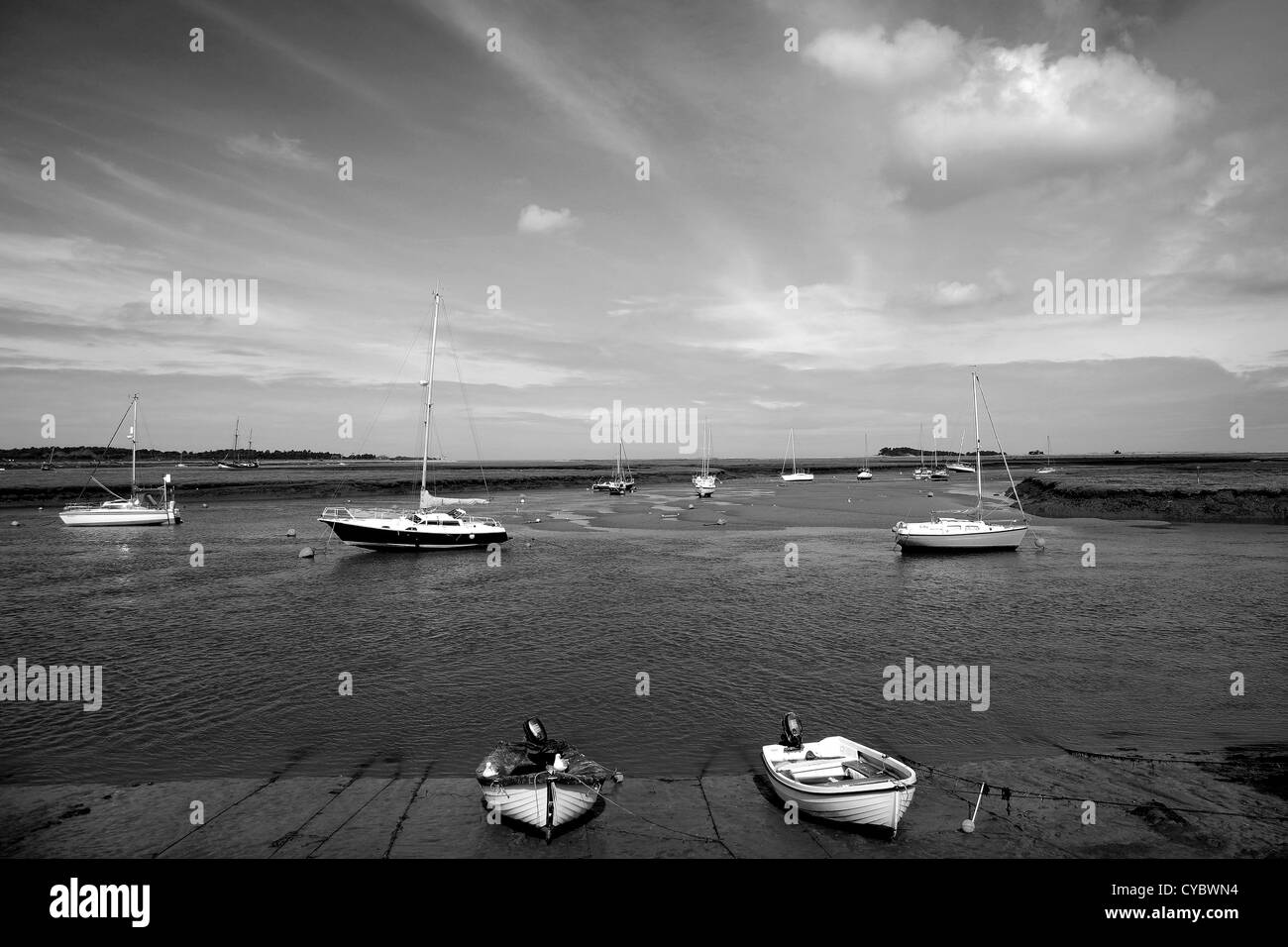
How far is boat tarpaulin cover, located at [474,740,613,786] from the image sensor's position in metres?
14.5

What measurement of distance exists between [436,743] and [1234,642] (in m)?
32.7

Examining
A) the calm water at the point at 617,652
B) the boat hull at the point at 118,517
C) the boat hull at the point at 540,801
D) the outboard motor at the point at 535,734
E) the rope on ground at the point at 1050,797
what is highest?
the boat hull at the point at 118,517

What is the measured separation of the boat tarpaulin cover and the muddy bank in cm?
8566

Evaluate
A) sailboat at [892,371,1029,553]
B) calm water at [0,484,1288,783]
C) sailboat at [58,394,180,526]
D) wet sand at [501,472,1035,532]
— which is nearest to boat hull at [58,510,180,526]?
sailboat at [58,394,180,526]

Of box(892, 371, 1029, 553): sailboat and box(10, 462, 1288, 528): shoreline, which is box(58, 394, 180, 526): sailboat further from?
box(892, 371, 1029, 553): sailboat

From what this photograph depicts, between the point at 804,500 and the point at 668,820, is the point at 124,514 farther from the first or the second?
the point at 804,500

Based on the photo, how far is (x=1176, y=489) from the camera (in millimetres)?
83438

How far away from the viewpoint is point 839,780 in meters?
15.3

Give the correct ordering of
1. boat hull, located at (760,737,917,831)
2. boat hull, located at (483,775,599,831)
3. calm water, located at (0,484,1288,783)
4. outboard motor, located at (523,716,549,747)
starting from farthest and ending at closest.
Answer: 1. calm water, located at (0,484,1288,783)
2. outboard motor, located at (523,716,549,747)
3. boat hull, located at (483,775,599,831)
4. boat hull, located at (760,737,917,831)

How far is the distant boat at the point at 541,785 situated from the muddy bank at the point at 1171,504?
86083mm

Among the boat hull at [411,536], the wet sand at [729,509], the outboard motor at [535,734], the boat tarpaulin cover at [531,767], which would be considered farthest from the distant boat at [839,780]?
the wet sand at [729,509]

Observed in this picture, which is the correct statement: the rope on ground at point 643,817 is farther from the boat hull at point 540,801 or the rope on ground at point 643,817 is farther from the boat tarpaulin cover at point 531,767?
the boat hull at point 540,801

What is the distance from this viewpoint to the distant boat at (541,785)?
13875 millimetres
